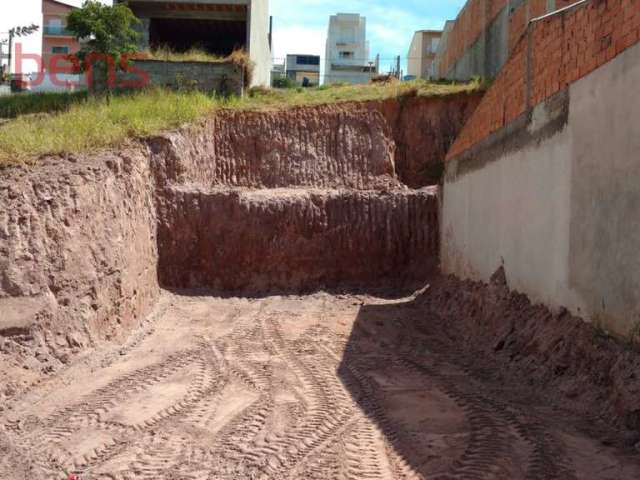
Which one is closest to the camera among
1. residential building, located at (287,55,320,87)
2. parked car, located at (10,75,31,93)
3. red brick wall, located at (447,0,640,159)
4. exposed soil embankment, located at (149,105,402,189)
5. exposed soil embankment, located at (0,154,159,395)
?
red brick wall, located at (447,0,640,159)

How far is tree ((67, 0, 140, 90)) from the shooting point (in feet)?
58.1

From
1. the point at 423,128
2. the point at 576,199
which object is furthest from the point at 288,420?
the point at 423,128

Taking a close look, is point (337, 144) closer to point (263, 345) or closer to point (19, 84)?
point (263, 345)

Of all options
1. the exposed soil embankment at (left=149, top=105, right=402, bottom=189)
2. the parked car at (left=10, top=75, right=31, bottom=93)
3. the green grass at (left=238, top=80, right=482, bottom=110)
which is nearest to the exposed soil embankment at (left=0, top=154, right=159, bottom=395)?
the exposed soil embankment at (left=149, top=105, right=402, bottom=189)

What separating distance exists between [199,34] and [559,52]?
20.9 metres

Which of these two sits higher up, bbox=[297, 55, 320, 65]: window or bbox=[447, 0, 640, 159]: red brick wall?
bbox=[297, 55, 320, 65]: window

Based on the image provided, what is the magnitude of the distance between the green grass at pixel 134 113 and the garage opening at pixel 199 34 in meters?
5.32

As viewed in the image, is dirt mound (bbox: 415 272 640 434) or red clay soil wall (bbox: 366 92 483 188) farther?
red clay soil wall (bbox: 366 92 483 188)

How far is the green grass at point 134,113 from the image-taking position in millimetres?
9383

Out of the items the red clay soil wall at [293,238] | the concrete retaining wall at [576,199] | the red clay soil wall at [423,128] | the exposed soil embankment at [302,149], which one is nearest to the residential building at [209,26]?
the exposed soil embankment at [302,149]

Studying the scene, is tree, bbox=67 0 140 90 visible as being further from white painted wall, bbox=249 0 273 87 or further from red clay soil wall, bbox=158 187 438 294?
red clay soil wall, bbox=158 187 438 294

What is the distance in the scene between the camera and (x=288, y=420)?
568 centimetres

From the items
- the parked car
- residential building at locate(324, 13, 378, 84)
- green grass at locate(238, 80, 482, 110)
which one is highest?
residential building at locate(324, 13, 378, 84)

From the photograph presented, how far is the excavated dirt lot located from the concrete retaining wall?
37 cm
